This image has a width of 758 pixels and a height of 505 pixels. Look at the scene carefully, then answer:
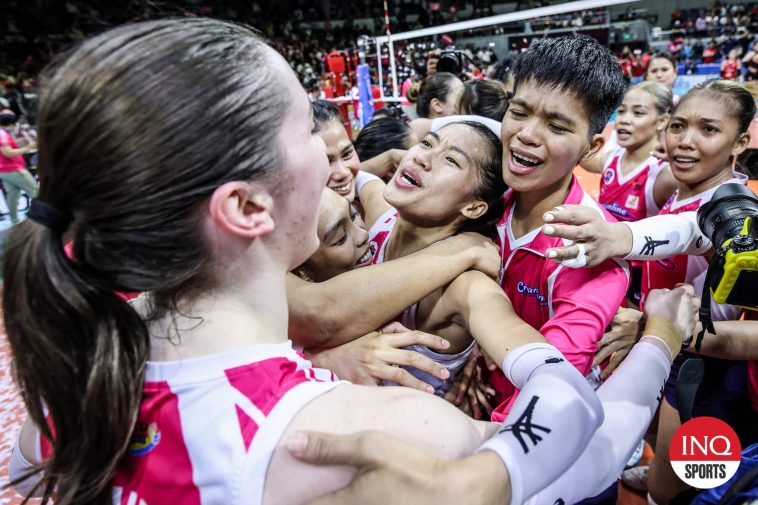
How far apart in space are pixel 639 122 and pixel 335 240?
285cm

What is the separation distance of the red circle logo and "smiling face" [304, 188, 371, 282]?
1.07 meters

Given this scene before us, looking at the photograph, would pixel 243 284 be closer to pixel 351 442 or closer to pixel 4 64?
pixel 351 442

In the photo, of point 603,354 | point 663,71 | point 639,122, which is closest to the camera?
point 603,354

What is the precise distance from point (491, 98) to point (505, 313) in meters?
2.43

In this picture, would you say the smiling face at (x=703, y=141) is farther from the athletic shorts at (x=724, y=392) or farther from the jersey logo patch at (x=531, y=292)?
the jersey logo patch at (x=531, y=292)

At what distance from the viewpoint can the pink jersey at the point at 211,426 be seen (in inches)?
28.6

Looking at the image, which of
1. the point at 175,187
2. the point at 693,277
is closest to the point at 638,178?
the point at 693,277

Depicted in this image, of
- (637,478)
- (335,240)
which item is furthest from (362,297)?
(637,478)

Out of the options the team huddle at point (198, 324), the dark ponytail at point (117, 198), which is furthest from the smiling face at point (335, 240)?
the dark ponytail at point (117, 198)

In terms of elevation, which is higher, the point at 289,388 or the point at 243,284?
the point at 243,284

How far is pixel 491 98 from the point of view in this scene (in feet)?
11.0

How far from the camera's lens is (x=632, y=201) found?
3.38m

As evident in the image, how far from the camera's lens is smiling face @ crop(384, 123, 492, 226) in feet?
5.57

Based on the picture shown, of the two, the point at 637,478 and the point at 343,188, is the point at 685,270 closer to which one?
the point at 637,478
